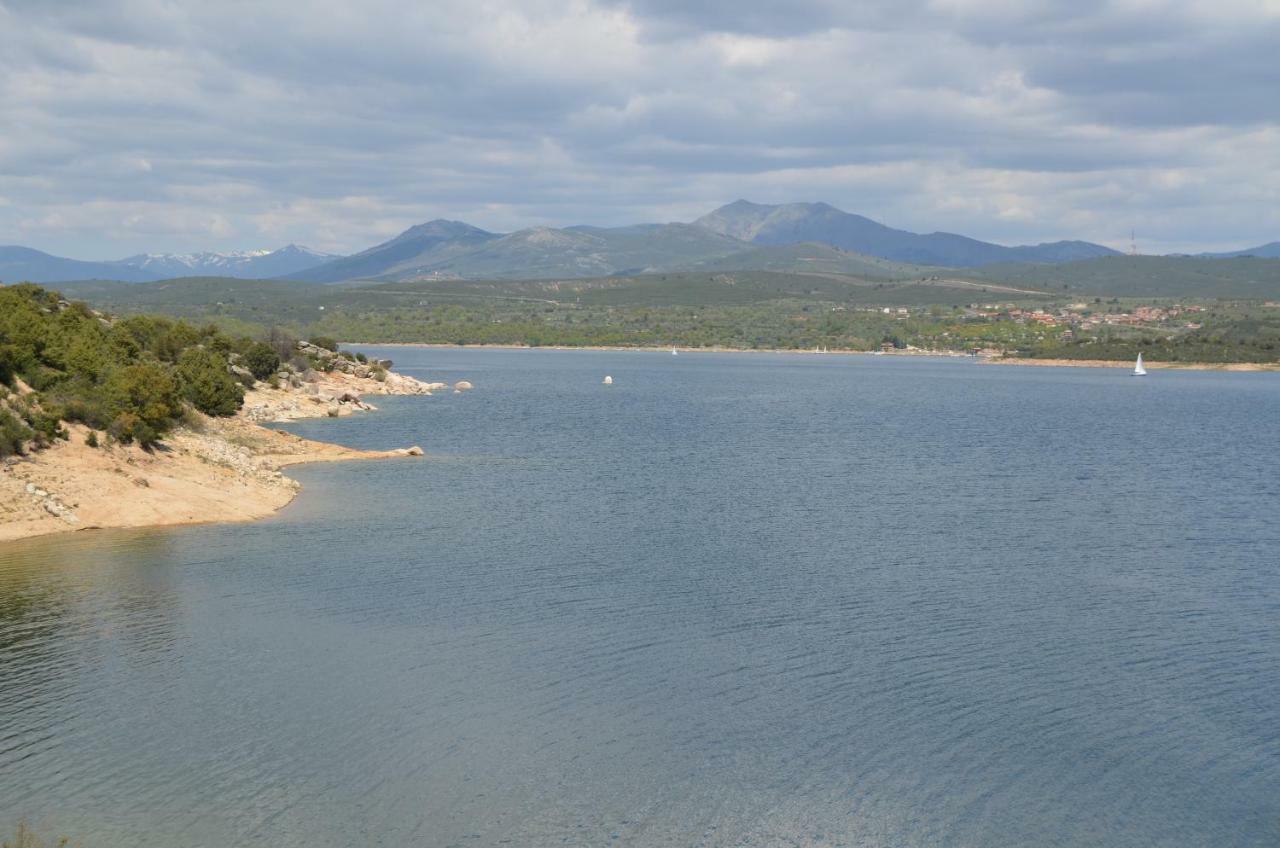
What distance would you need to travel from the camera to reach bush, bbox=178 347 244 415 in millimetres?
64188

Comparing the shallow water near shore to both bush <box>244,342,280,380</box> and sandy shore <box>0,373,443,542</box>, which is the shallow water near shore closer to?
sandy shore <box>0,373,443,542</box>

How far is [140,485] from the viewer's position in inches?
1736

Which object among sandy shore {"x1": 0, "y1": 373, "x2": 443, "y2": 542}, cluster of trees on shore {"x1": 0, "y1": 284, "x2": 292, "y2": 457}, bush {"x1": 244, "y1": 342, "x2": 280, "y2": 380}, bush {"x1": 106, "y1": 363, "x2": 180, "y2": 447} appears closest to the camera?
sandy shore {"x1": 0, "y1": 373, "x2": 443, "y2": 542}

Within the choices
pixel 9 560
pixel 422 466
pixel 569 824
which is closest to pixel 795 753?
pixel 569 824

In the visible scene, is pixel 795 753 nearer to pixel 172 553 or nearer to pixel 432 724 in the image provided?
pixel 432 724

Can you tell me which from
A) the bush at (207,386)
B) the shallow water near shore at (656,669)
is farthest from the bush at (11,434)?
the bush at (207,386)

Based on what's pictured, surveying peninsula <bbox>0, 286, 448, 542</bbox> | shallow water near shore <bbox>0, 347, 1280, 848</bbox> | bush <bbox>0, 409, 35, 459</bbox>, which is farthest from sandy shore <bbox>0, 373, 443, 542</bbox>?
shallow water near shore <bbox>0, 347, 1280, 848</bbox>

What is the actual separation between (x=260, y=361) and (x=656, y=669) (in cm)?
7606

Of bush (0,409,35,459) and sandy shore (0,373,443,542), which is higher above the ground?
bush (0,409,35,459)

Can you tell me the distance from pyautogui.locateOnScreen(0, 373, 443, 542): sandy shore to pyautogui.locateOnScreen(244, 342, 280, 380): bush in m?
35.6

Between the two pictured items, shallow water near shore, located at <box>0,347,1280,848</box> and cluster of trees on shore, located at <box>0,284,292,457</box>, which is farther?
cluster of trees on shore, located at <box>0,284,292,457</box>

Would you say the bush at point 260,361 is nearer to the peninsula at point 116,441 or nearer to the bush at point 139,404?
the peninsula at point 116,441

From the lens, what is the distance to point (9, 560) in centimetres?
3541

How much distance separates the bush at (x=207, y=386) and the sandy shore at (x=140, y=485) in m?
5.07
